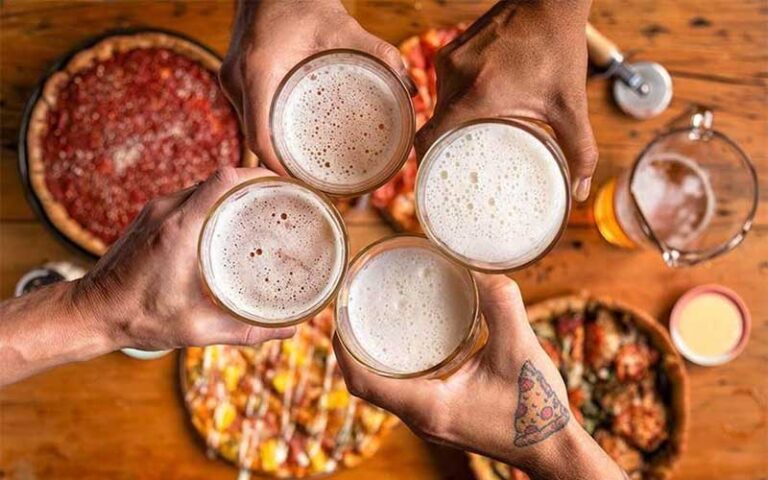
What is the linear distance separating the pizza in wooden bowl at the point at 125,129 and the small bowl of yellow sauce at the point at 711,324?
1.21m

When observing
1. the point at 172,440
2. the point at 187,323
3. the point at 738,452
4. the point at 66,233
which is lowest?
the point at 738,452

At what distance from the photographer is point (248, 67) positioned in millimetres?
1581

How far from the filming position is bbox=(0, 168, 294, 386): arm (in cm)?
144

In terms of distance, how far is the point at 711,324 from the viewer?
7.32ft

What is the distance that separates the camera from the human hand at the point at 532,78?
1.51m

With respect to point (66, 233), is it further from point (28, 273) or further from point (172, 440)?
point (172, 440)

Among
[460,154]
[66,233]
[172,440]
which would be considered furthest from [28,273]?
[460,154]

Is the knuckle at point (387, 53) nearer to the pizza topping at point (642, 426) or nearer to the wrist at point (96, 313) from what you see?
the wrist at point (96, 313)

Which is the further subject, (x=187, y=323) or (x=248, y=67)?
(x=248, y=67)

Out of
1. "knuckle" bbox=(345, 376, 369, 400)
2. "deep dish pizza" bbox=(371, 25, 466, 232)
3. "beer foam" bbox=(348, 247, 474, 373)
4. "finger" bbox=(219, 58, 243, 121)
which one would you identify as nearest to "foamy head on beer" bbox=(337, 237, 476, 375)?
"beer foam" bbox=(348, 247, 474, 373)

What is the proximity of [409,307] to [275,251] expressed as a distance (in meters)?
0.26

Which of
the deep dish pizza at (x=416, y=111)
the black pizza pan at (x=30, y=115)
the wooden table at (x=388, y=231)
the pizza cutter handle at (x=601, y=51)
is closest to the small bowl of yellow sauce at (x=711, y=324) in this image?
the wooden table at (x=388, y=231)

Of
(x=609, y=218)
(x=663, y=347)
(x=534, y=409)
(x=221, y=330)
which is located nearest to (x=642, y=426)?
(x=663, y=347)

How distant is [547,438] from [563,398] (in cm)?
9
